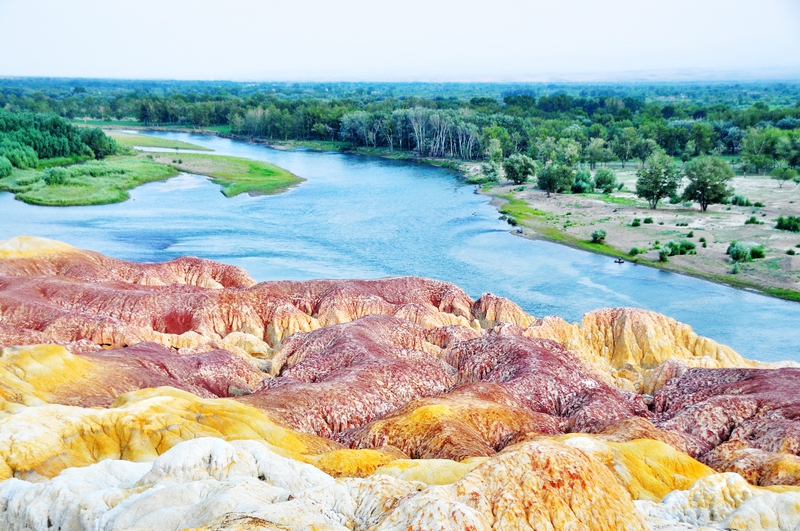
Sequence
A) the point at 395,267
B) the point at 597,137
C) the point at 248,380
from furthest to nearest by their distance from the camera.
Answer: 1. the point at 597,137
2. the point at 395,267
3. the point at 248,380

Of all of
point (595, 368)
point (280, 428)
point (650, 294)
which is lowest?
point (650, 294)

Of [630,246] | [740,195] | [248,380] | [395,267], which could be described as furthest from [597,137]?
[248,380]

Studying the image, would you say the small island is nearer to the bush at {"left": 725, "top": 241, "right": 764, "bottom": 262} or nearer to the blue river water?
the blue river water

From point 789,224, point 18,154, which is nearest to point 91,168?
point 18,154

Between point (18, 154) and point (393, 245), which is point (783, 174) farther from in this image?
point (18, 154)

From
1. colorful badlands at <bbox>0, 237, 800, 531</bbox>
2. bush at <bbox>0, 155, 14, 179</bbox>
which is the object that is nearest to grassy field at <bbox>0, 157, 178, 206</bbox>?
bush at <bbox>0, 155, 14, 179</bbox>

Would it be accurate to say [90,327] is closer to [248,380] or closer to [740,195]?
[248,380]

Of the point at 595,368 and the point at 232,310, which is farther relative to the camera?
the point at 232,310

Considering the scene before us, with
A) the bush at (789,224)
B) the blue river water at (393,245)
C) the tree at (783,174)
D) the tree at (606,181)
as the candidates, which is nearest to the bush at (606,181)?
the tree at (606,181)
